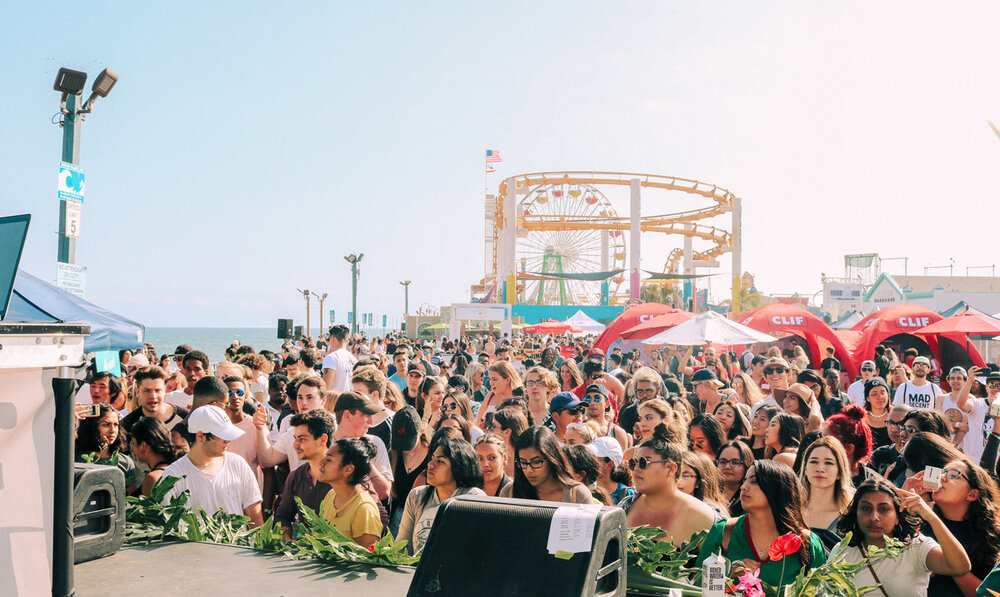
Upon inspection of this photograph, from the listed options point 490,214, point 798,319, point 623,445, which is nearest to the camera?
point 623,445

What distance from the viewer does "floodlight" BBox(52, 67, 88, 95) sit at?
23.4 ft

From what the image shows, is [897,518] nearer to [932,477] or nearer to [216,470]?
[932,477]

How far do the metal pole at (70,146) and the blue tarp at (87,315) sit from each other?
1.41m

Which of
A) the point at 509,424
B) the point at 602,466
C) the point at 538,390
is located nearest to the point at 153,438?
the point at 509,424

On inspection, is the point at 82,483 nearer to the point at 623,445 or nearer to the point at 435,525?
the point at 435,525

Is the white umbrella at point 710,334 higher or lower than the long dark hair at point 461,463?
higher

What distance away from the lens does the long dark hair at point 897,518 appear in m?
3.46

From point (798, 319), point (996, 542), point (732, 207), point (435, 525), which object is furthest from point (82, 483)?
point (732, 207)

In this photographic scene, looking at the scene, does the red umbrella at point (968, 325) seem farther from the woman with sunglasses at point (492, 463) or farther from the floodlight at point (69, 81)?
the floodlight at point (69, 81)

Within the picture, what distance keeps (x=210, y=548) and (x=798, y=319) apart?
14.1m

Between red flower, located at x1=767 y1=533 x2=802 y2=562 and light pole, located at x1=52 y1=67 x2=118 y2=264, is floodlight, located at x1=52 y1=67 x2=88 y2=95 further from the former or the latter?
red flower, located at x1=767 y1=533 x2=802 y2=562

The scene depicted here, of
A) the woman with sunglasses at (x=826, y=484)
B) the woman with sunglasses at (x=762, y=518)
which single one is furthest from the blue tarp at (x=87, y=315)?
the woman with sunglasses at (x=826, y=484)

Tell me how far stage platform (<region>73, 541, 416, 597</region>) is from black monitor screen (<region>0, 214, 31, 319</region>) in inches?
40.0

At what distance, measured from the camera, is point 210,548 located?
112 inches
